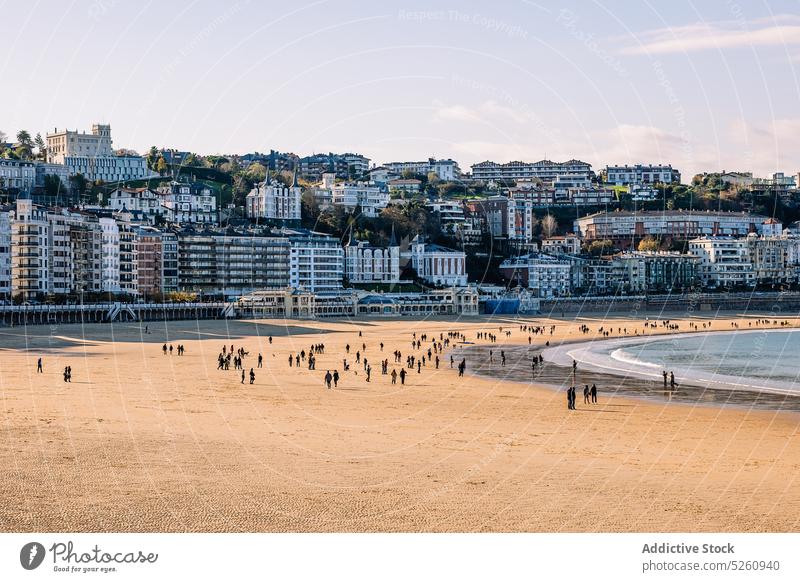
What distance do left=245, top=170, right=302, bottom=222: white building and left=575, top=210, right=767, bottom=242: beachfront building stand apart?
58.5 metres

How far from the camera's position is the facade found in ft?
467

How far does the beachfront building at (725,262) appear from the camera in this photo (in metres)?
164

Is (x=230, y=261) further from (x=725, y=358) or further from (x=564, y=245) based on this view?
(x=725, y=358)

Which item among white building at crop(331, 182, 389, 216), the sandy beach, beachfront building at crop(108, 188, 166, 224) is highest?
white building at crop(331, 182, 389, 216)

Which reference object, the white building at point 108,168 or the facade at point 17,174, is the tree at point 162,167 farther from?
the facade at point 17,174

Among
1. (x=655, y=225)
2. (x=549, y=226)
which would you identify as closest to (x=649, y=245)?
(x=655, y=225)

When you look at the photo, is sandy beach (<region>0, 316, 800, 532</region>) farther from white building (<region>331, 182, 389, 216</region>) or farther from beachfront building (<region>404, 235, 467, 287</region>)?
white building (<region>331, 182, 389, 216</region>)

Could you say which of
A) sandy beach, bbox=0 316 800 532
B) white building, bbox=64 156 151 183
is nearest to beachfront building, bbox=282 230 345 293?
white building, bbox=64 156 151 183

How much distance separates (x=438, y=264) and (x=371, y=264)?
9.08m

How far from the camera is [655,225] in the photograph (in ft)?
616

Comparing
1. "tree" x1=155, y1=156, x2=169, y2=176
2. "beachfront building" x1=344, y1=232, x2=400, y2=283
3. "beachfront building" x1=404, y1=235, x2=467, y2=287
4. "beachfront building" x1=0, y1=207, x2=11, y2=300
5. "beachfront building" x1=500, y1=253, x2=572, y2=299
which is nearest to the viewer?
"beachfront building" x1=0, y1=207, x2=11, y2=300

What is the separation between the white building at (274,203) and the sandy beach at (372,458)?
101 metres
